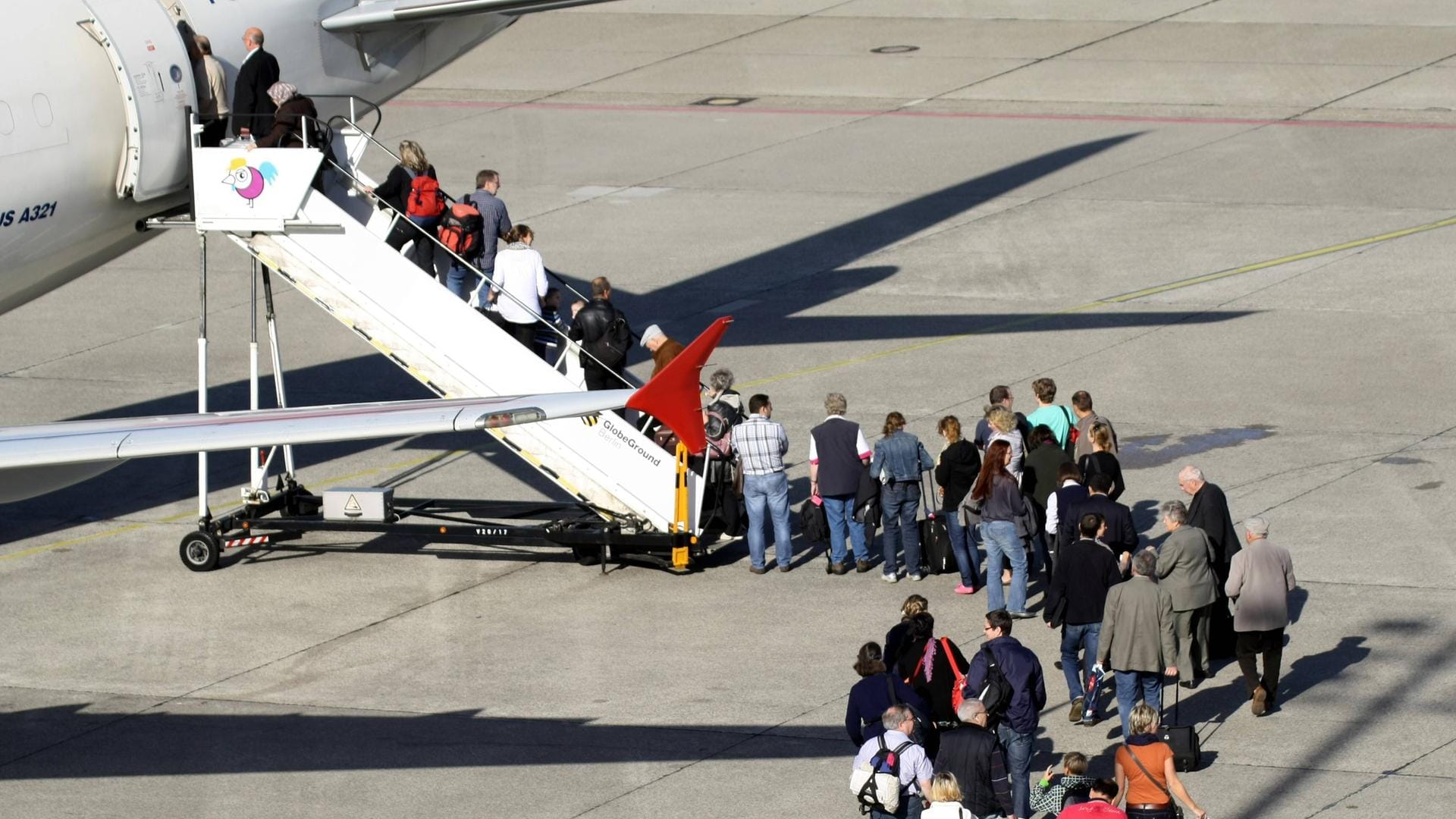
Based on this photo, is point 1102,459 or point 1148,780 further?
point 1102,459

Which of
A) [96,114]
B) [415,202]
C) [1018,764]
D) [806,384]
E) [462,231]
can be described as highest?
[96,114]

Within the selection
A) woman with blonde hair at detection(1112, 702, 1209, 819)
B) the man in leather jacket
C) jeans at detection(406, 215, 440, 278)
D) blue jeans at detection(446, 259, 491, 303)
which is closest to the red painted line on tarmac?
blue jeans at detection(446, 259, 491, 303)

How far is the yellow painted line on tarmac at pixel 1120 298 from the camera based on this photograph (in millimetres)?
26016

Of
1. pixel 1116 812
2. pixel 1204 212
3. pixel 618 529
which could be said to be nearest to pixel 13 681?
pixel 618 529

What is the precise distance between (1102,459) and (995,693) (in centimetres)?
460

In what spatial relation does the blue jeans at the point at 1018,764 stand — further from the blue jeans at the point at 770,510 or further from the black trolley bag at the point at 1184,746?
the blue jeans at the point at 770,510

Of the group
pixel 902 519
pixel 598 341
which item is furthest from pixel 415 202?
pixel 902 519

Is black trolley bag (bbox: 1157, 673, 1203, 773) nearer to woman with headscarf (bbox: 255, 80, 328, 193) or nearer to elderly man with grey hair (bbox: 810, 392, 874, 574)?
elderly man with grey hair (bbox: 810, 392, 874, 574)

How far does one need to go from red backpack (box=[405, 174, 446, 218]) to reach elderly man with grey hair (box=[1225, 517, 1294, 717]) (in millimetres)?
9898

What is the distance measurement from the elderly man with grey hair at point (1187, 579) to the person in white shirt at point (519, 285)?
330 inches

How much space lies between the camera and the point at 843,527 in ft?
63.2

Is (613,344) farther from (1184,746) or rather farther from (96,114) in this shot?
(1184,746)

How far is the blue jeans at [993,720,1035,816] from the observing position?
14.1m

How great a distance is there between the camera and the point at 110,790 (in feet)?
49.2
